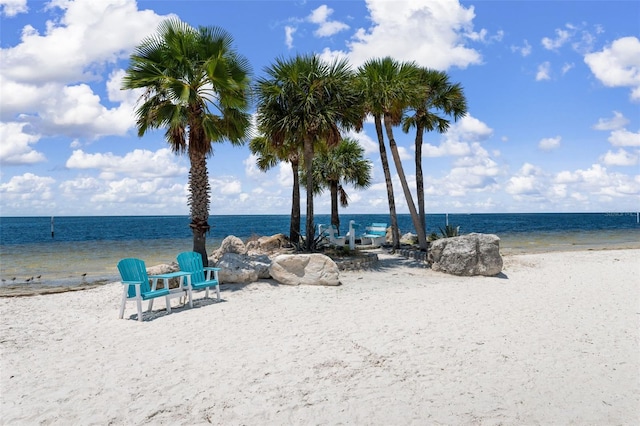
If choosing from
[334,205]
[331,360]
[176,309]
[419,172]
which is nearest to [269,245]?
[334,205]

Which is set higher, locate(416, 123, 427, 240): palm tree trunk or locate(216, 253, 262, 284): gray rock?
locate(416, 123, 427, 240): palm tree trunk

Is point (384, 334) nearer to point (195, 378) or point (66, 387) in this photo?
point (195, 378)

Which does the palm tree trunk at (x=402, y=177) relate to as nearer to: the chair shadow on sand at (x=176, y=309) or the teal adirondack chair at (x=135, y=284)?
the chair shadow on sand at (x=176, y=309)

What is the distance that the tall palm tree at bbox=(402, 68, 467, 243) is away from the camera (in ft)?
58.4

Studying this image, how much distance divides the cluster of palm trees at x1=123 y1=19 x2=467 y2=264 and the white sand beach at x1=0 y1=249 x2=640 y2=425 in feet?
15.4

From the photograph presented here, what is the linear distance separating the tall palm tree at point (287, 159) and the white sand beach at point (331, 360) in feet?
25.8

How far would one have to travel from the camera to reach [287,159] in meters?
20.0

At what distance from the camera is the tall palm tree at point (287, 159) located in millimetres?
17047

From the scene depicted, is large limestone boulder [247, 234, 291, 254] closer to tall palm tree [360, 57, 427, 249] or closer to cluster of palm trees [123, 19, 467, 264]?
cluster of palm trees [123, 19, 467, 264]

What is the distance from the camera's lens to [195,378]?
17.8 feet

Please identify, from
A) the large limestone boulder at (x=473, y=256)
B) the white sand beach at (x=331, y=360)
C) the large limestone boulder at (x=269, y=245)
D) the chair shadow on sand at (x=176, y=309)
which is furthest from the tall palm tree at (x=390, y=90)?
the chair shadow on sand at (x=176, y=309)

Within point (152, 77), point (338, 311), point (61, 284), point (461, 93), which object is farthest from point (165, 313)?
point (461, 93)

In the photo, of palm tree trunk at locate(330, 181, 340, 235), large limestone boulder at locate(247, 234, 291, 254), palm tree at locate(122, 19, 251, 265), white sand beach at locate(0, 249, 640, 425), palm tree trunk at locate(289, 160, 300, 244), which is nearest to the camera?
white sand beach at locate(0, 249, 640, 425)

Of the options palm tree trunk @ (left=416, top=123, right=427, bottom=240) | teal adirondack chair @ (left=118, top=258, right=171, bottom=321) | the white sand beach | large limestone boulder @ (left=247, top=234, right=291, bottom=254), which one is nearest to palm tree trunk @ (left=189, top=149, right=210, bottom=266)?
the white sand beach
